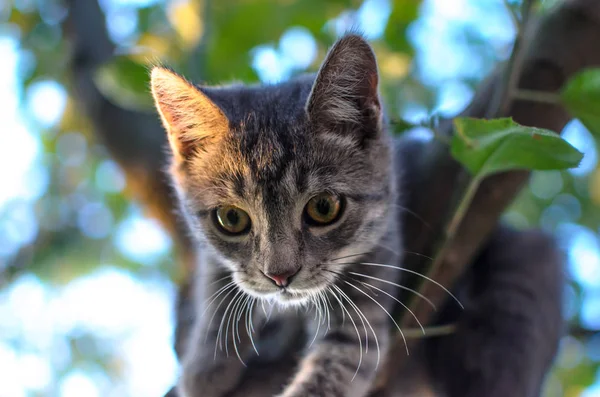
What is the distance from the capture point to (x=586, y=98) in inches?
44.1

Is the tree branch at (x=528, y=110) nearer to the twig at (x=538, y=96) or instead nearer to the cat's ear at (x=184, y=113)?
the twig at (x=538, y=96)

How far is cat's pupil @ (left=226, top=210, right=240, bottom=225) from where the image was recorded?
50.5 inches

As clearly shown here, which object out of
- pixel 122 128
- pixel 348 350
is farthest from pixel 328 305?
pixel 122 128

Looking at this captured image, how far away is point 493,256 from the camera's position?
1690mm

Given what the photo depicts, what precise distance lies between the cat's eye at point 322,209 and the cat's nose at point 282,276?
13cm

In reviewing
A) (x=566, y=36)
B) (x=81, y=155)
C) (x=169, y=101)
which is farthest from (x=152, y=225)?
(x=566, y=36)

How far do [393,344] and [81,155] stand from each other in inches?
94.1

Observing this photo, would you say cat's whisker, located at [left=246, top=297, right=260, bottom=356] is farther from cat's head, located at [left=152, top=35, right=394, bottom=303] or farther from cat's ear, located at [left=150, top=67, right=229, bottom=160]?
cat's ear, located at [left=150, top=67, right=229, bottom=160]

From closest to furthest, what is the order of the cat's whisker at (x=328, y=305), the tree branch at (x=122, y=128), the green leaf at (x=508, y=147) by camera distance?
the green leaf at (x=508, y=147)
the cat's whisker at (x=328, y=305)
the tree branch at (x=122, y=128)

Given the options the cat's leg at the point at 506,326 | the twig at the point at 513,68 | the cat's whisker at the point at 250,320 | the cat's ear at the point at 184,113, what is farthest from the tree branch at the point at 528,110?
the cat's ear at the point at 184,113

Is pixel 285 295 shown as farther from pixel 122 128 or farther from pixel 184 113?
pixel 122 128

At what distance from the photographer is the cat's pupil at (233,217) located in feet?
4.21

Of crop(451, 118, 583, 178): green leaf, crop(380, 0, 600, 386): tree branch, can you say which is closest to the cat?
crop(380, 0, 600, 386): tree branch

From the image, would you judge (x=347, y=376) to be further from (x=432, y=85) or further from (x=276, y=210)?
(x=432, y=85)
